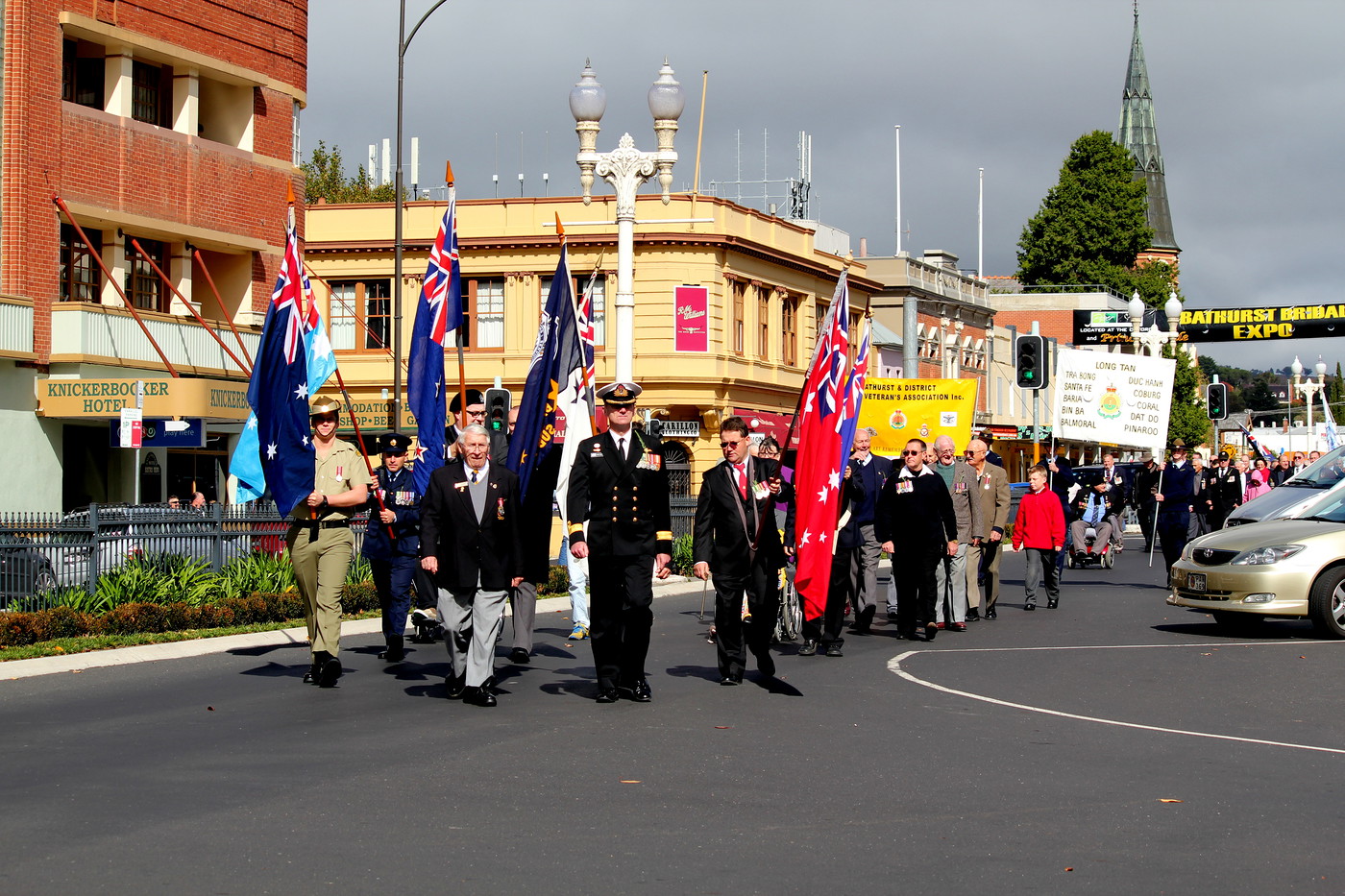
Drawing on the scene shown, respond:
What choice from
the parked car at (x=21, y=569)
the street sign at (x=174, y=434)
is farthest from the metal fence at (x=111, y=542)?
the street sign at (x=174, y=434)

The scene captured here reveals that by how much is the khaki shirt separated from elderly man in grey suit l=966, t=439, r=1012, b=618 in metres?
7.92

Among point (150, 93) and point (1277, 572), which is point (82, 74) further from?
point (1277, 572)

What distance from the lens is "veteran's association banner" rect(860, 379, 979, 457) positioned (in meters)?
31.2

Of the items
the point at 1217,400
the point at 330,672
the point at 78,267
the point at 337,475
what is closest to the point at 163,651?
the point at 330,672

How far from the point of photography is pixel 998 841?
23.5 feet

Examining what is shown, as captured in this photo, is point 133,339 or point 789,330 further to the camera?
point 789,330

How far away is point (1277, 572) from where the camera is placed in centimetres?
1614

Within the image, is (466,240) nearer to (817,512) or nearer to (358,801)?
(817,512)

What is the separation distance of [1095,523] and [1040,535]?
35.9 feet

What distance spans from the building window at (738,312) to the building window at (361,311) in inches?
400

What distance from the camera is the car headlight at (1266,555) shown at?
16.2 meters

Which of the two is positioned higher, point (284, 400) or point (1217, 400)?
point (1217, 400)

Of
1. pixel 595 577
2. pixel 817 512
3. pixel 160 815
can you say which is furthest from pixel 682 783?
pixel 817 512

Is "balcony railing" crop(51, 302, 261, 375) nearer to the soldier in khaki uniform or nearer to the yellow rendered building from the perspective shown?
the yellow rendered building
